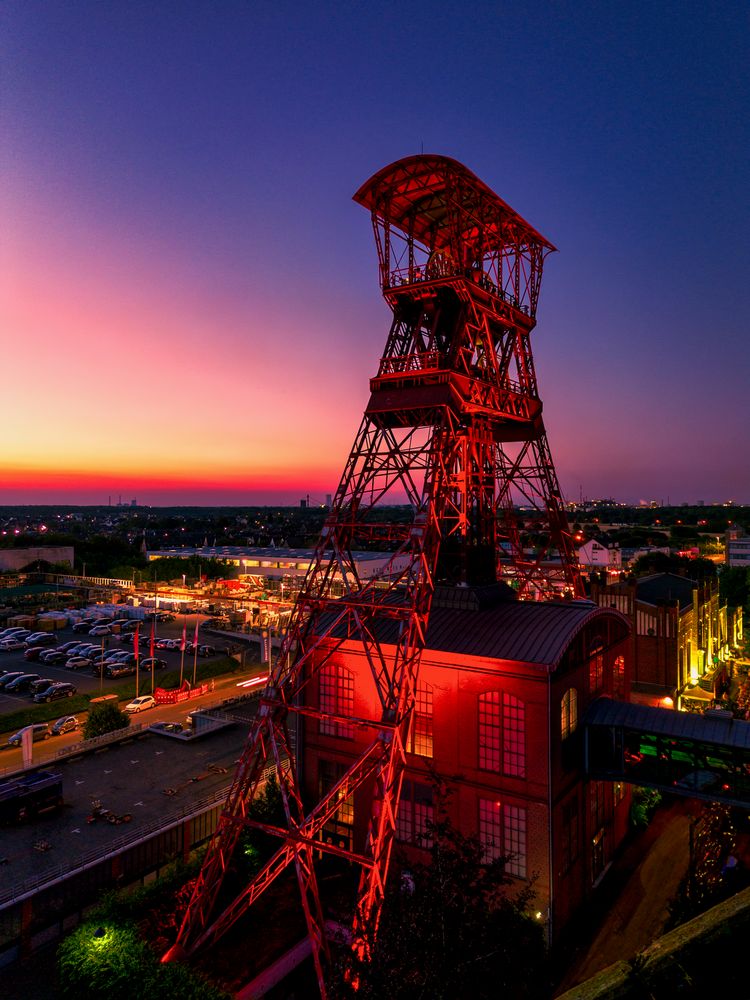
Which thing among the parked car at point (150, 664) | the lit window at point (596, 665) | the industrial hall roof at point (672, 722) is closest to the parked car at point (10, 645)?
the parked car at point (150, 664)

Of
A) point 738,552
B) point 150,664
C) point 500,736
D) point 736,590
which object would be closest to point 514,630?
point 500,736

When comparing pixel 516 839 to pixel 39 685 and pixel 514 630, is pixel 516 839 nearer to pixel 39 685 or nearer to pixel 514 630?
pixel 514 630

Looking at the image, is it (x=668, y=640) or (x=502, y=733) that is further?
(x=668, y=640)

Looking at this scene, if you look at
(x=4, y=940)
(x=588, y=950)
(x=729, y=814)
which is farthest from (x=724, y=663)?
(x=4, y=940)

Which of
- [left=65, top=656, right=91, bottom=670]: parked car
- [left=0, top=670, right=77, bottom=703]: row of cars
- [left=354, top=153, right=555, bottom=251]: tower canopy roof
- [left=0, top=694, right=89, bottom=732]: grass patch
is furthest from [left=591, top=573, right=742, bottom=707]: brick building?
[left=65, top=656, right=91, bottom=670]: parked car

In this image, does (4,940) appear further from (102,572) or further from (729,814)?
(102,572)

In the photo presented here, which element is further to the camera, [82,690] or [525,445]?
[82,690]

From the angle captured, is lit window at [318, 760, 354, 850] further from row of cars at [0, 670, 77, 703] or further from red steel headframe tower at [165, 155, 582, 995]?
row of cars at [0, 670, 77, 703]
